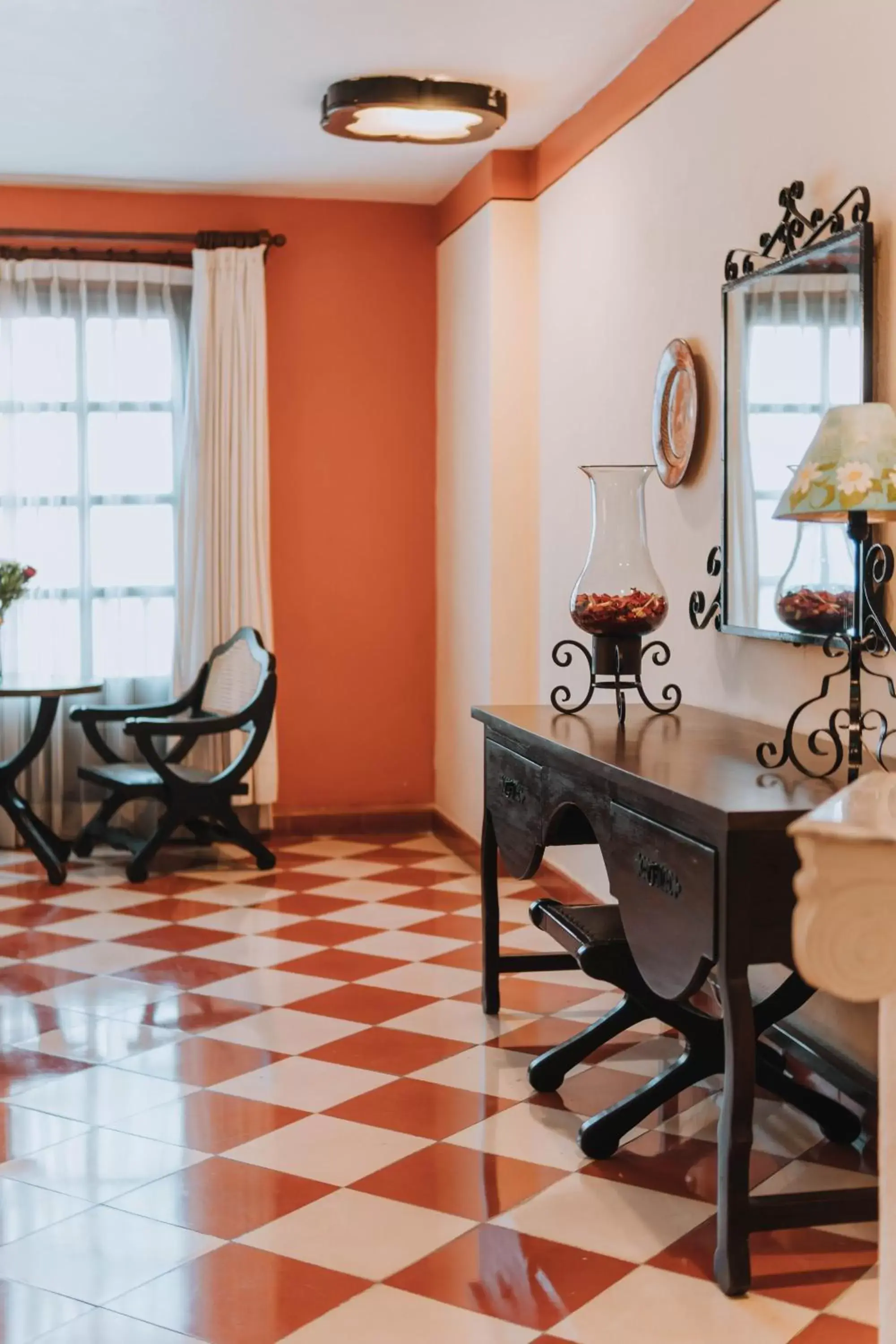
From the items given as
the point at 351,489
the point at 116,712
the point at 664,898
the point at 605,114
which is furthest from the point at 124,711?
the point at 664,898

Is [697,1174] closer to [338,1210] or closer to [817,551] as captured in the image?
[338,1210]

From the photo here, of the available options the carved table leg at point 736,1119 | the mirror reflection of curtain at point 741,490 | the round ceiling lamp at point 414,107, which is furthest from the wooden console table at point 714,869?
the round ceiling lamp at point 414,107

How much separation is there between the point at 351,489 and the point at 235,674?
1065mm

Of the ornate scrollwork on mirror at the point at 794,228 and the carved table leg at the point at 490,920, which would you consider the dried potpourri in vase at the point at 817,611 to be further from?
the carved table leg at the point at 490,920

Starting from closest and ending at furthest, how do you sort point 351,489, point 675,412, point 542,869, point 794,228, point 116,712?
point 794,228 < point 675,412 < point 542,869 < point 116,712 < point 351,489

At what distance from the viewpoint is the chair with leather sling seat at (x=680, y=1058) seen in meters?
2.89

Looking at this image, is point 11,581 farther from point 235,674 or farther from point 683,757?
point 683,757

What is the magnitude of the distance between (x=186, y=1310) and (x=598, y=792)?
4.08 feet

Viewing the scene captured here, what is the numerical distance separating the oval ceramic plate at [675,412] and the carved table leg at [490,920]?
3.62ft

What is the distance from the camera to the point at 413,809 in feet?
21.7

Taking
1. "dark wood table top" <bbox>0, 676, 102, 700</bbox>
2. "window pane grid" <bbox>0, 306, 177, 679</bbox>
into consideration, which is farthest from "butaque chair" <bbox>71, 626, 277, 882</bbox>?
"window pane grid" <bbox>0, 306, 177, 679</bbox>

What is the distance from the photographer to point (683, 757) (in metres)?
2.88

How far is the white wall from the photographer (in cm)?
547

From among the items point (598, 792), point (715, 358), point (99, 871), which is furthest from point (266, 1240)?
point (99, 871)
